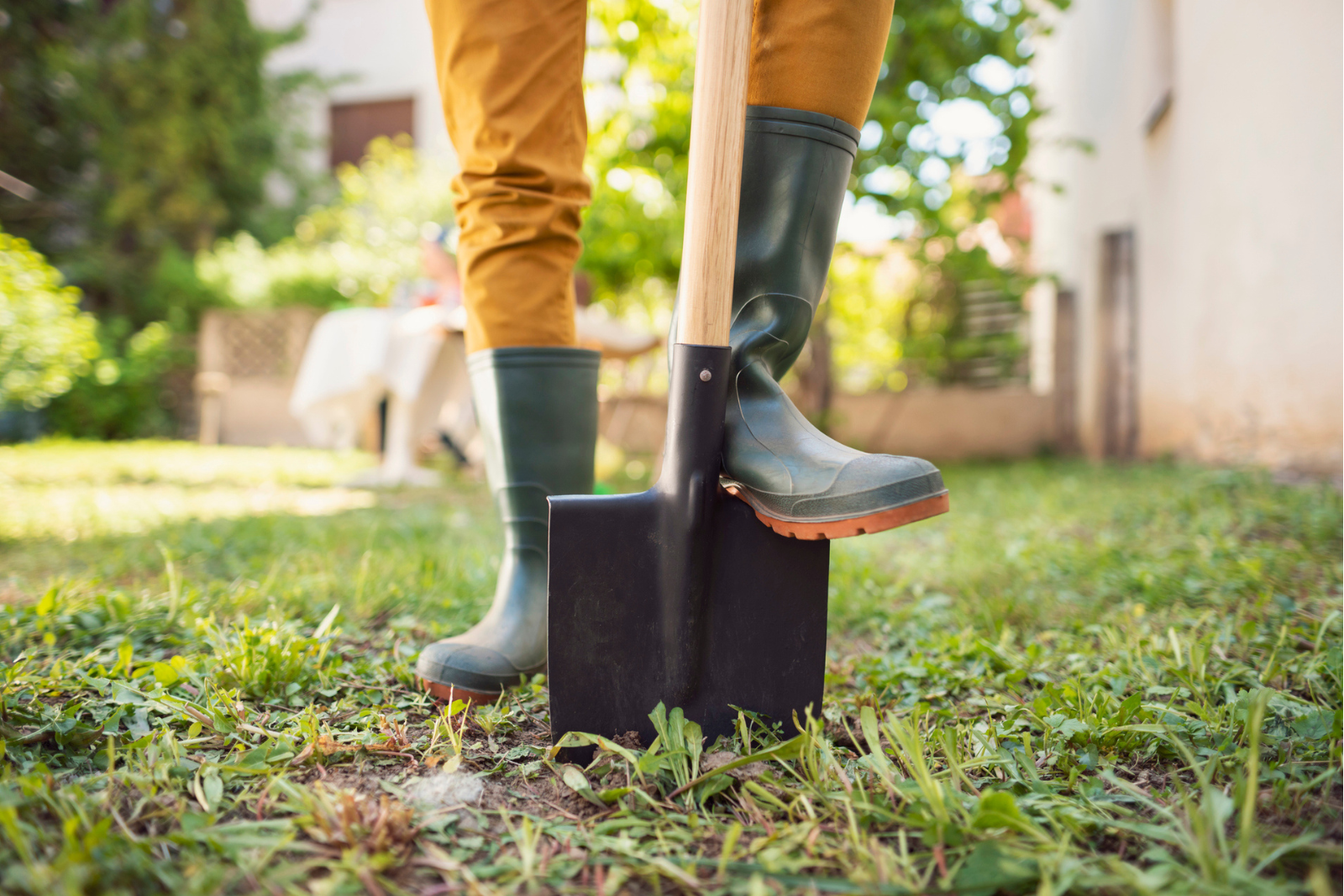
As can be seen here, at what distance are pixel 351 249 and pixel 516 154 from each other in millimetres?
7495

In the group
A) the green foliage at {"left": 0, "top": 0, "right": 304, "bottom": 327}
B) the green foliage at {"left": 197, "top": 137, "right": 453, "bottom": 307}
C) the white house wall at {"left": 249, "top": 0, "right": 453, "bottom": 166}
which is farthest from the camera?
the white house wall at {"left": 249, "top": 0, "right": 453, "bottom": 166}

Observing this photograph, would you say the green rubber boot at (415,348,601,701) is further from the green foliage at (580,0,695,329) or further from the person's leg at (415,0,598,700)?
the green foliage at (580,0,695,329)

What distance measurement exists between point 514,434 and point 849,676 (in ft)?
1.81

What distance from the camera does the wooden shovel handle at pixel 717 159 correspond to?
2.68 ft

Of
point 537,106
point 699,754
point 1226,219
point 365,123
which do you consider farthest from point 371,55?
point 699,754

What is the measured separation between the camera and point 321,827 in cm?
62

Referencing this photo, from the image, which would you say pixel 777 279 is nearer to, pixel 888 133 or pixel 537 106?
pixel 537 106

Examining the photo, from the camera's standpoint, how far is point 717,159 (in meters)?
0.82

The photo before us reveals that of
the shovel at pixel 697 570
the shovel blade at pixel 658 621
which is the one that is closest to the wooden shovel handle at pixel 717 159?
the shovel at pixel 697 570

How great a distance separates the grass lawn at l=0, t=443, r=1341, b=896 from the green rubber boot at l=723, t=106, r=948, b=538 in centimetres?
27

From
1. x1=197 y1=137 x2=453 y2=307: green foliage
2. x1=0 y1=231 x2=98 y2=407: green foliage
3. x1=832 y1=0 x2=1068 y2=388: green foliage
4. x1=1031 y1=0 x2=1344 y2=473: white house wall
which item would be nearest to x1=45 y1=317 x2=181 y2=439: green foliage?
x1=197 y1=137 x2=453 y2=307: green foliage

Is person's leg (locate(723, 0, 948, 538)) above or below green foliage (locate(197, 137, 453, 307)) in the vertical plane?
below

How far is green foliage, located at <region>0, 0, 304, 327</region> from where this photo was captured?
784 cm

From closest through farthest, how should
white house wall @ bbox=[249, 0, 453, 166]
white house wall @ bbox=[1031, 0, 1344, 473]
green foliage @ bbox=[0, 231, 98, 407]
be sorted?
1. white house wall @ bbox=[1031, 0, 1344, 473]
2. green foliage @ bbox=[0, 231, 98, 407]
3. white house wall @ bbox=[249, 0, 453, 166]
